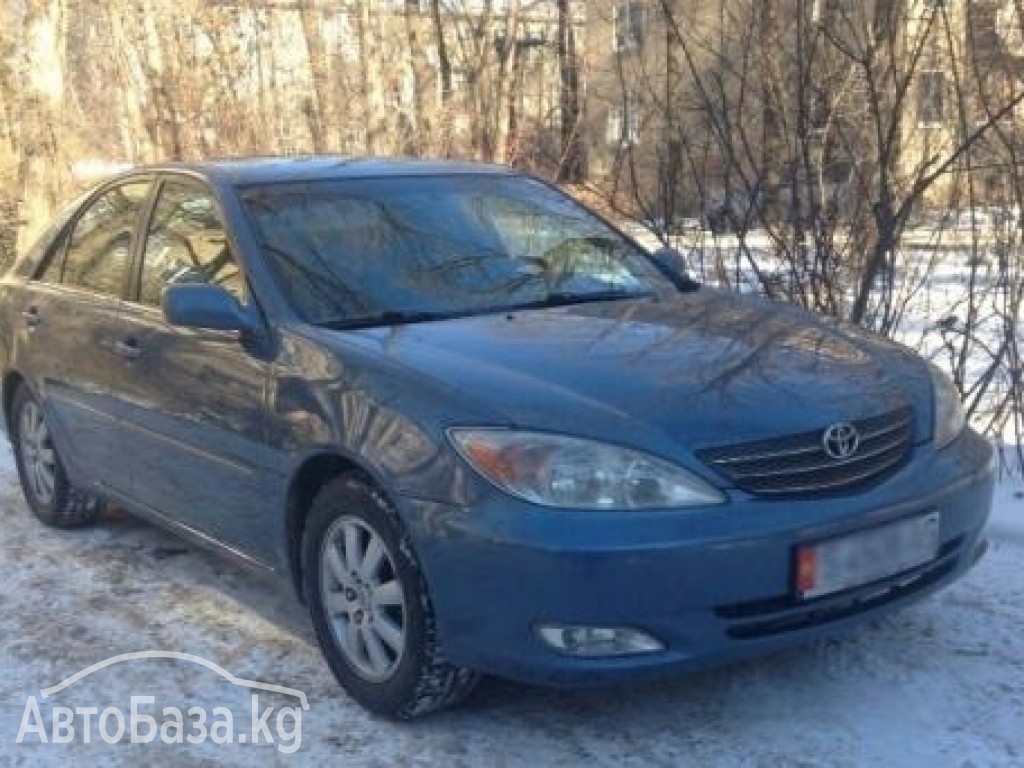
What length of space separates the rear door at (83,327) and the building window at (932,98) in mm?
3596

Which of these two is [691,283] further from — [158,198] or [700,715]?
[158,198]

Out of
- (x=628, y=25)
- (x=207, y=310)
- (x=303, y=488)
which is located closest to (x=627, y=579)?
(x=303, y=488)

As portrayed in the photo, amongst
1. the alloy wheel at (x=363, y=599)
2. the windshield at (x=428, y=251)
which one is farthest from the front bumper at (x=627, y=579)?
the windshield at (x=428, y=251)

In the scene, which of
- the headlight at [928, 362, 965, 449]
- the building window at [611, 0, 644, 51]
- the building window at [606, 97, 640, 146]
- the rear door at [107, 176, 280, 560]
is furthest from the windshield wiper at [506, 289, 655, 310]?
the building window at [611, 0, 644, 51]

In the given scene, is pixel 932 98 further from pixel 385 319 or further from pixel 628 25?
pixel 628 25

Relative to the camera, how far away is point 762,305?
4.30 meters

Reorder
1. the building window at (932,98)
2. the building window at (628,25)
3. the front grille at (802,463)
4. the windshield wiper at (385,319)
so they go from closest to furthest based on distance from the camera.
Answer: the front grille at (802,463), the windshield wiper at (385,319), the building window at (932,98), the building window at (628,25)

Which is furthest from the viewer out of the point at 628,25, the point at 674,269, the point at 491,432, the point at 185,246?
the point at 628,25

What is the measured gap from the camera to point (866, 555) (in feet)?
10.7

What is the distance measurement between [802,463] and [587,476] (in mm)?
559

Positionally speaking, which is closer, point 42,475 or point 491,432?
Answer: point 491,432

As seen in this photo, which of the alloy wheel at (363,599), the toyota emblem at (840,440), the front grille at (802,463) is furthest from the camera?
the alloy wheel at (363,599)

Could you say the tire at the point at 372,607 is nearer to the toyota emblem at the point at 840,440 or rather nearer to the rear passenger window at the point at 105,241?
the toyota emblem at the point at 840,440

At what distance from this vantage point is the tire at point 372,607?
11.0 ft
